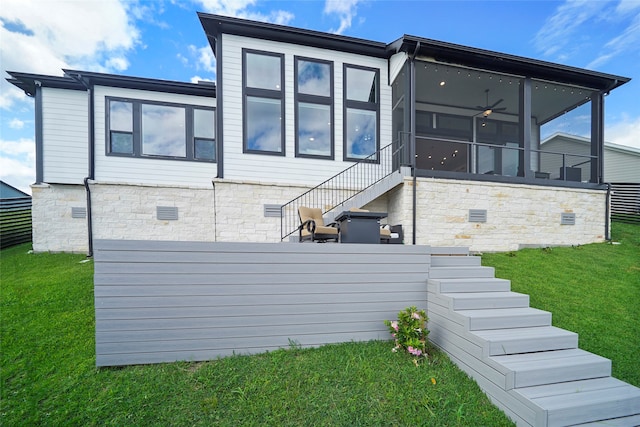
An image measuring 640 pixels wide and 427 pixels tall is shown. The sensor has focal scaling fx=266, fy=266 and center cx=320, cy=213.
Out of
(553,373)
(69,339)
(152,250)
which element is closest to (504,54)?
(553,373)

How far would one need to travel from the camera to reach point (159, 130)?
25.2 feet

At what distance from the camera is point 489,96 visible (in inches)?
355

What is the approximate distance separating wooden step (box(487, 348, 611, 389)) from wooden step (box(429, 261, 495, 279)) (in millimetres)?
1205

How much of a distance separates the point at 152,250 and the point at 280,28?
635cm

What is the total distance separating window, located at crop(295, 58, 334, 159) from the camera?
23.4ft

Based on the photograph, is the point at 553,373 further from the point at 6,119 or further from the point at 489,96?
the point at 489,96

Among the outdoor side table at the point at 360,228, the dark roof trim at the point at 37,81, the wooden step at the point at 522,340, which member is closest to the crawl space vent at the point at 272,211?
the outdoor side table at the point at 360,228

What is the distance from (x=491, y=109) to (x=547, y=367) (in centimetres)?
889

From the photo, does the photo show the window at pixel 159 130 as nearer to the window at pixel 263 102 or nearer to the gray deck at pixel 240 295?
the window at pixel 263 102

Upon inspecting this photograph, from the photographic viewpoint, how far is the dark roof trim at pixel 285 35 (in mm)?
6375

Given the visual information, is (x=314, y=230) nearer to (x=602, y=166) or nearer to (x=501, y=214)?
(x=501, y=214)

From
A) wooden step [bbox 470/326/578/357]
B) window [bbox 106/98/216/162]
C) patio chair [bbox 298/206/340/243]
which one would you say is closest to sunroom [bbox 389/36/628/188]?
patio chair [bbox 298/206/340/243]

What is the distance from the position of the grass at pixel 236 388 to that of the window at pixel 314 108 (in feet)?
17.2

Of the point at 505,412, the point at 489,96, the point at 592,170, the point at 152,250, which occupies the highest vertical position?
the point at 489,96
